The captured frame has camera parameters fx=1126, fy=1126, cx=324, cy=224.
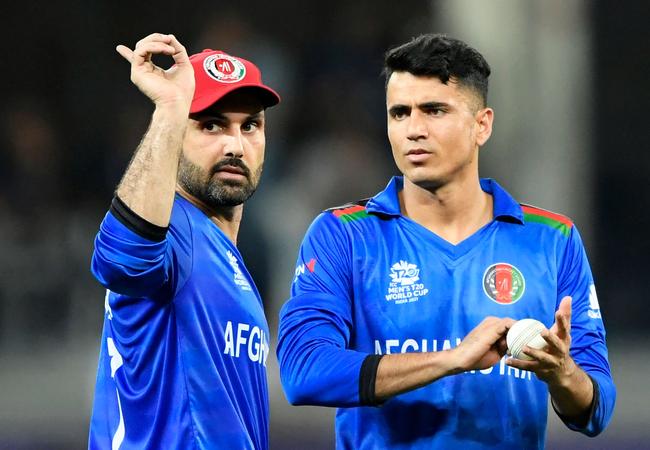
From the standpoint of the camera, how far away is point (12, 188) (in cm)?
930

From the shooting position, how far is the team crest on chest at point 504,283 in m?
3.38

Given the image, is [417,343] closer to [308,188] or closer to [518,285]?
[518,285]

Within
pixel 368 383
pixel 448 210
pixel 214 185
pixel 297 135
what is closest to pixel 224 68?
pixel 214 185

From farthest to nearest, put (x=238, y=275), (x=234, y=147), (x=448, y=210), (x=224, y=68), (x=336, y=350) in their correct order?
(x=224, y=68), (x=234, y=147), (x=238, y=275), (x=448, y=210), (x=336, y=350)

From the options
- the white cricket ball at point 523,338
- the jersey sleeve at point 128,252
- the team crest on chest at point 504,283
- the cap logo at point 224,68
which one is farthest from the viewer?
the cap logo at point 224,68

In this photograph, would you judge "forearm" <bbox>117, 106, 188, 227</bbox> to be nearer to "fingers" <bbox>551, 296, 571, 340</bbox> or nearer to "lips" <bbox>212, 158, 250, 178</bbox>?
"lips" <bbox>212, 158, 250, 178</bbox>

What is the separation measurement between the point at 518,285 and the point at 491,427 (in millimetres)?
436

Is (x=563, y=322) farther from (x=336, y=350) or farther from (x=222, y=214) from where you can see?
(x=222, y=214)

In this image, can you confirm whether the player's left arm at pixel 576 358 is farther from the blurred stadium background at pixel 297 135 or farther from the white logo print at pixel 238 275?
the blurred stadium background at pixel 297 135

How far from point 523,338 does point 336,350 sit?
53cm

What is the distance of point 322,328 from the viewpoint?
321 centimetres

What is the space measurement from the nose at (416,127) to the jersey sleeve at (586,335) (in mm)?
578

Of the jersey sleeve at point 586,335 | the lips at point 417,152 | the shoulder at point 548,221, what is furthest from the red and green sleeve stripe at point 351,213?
the jersey sleeve at point 586,335

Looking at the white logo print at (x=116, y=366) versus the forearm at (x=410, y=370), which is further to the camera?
the white logo print at (x=116, y=366)
